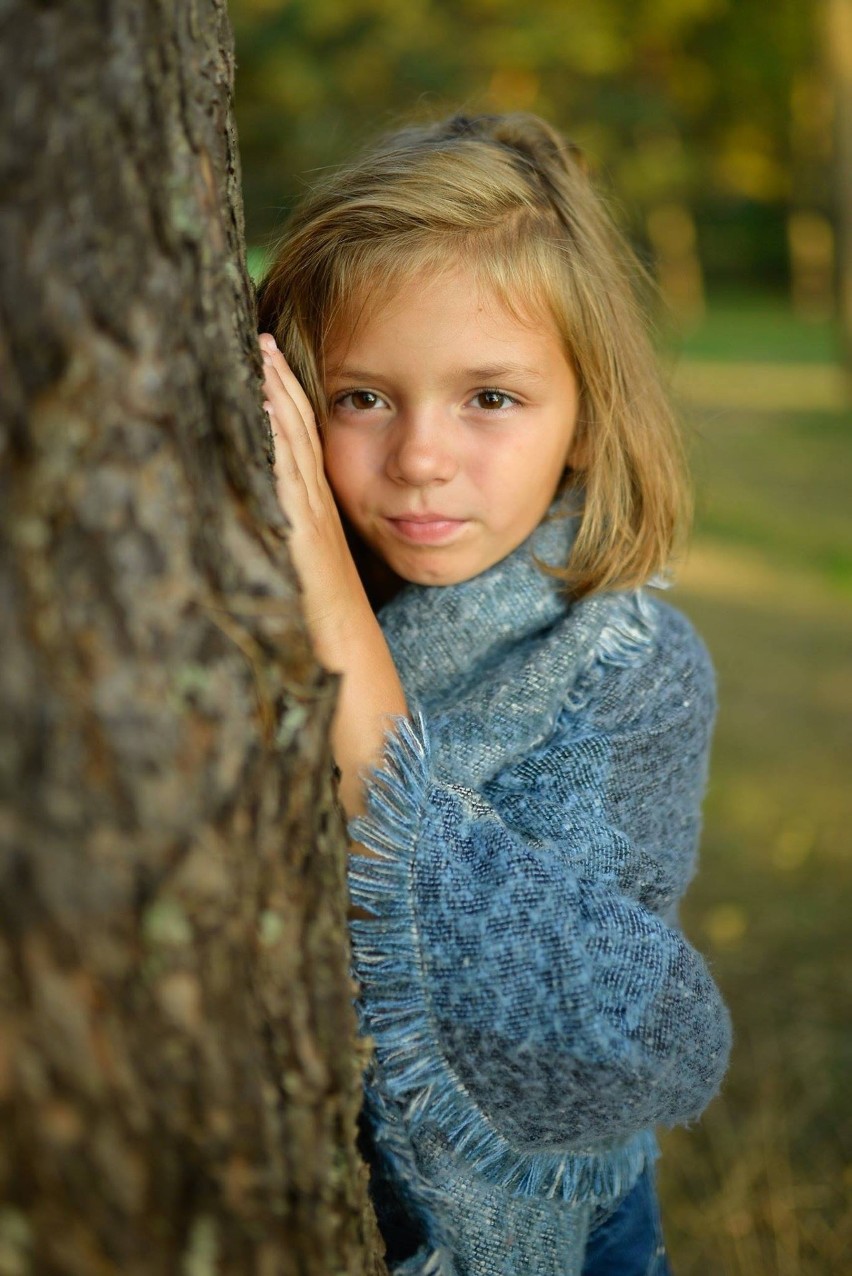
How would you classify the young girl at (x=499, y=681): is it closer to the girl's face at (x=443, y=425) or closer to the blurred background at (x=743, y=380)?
the girl's face at (x=443, y=425)

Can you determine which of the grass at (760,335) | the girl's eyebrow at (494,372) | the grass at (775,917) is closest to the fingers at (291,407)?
the girl's eyebrow at (494,372)

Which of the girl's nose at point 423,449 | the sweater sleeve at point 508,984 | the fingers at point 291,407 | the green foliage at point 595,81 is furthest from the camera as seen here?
the green foliage at point 595,81

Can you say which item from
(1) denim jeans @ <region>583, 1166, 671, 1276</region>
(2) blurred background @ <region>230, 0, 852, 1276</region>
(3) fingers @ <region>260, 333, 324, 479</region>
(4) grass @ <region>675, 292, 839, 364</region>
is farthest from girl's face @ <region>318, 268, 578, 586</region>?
(4) grass @ <region>675, 292, 839, 364</region>

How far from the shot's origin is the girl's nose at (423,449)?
160 centimetres

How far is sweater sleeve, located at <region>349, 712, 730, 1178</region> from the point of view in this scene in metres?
1.27

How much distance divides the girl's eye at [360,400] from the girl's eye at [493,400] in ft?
0.43

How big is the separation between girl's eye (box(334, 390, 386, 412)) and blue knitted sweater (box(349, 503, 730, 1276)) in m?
0.28

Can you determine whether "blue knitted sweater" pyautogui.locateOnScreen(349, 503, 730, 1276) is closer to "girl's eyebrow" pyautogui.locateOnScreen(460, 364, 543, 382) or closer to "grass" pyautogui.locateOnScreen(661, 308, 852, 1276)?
"girl's eyebrow" pyautogui.locateOnScreen(460, 364, 543, 382)

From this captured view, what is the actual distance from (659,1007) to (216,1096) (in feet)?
1.87

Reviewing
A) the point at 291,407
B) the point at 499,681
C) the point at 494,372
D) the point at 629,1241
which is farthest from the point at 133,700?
the point at 629,1241

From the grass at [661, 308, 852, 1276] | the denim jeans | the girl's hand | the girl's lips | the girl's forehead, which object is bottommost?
the grass at [661, 308, 852, 1276]

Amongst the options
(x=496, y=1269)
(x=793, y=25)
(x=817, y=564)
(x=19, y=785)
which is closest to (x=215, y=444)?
(x=19, y=785)

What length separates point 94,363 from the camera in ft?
2.75

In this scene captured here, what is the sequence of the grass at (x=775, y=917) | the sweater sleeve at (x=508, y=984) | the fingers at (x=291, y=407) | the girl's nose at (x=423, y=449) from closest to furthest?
the sweater sleeve at (x=508, y=984)
the fingers at (x=291, y=407)
the girl's nose at (x=423, y=449)
the grass at (x=775, y=917)
